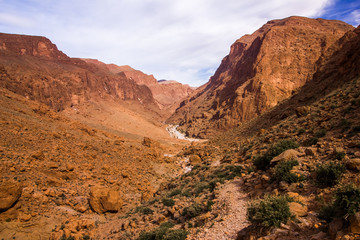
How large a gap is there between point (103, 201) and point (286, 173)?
1144 cm

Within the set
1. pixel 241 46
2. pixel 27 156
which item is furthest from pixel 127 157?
pixel 241 46

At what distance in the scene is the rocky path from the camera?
5750 millimetres

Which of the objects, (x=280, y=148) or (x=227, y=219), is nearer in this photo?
(x=227, y=219)

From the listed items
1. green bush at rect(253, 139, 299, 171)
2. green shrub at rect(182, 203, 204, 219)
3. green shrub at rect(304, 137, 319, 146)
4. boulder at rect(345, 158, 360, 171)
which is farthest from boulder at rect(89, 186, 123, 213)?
boulder at rect(345, 158, 360, 171)

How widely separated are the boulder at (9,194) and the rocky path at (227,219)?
920cm

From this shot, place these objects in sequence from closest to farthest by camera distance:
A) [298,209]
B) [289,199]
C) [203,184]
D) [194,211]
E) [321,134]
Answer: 1. [298,209]
2. [289,199]
3. [194,211]
4. [321,134]
5. [203,184]

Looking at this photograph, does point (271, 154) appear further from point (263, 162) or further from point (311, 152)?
point (311, 152)

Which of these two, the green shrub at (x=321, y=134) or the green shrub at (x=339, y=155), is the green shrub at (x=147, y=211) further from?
the green shrub at (x=321, y=134)

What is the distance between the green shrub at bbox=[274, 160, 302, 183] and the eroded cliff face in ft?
182

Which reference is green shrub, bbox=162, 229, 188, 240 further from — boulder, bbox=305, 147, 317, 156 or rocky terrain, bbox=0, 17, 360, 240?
boulder, bbox=305, 147, 317, 156

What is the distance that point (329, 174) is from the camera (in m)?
5.59

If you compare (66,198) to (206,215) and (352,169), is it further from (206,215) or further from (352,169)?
(352,169)

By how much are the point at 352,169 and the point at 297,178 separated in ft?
4.88

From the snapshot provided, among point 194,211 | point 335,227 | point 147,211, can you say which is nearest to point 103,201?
point 147,211
